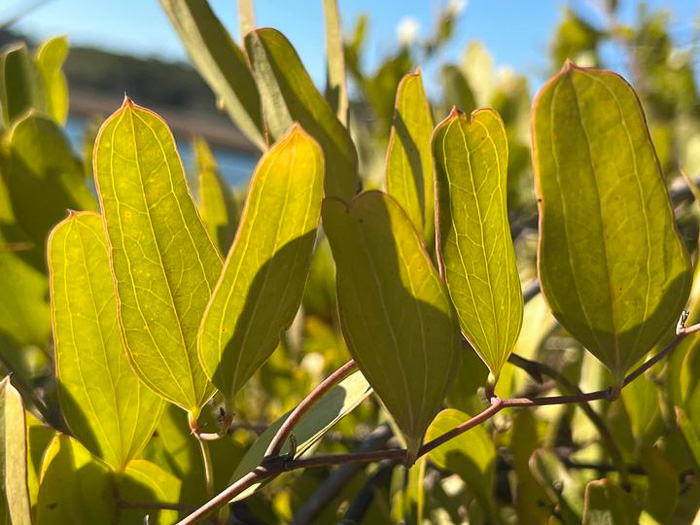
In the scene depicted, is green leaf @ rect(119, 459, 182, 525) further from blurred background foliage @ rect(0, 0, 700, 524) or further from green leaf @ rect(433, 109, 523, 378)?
green leaf @ rect(433, 109, 523, 378)

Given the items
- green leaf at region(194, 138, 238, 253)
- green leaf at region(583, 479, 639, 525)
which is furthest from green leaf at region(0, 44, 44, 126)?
green leaf at region(583, 479, 639, 525)

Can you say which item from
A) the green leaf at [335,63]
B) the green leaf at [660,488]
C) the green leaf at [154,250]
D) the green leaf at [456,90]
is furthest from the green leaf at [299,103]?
the green leaf at [456,90]

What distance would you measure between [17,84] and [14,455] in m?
0.41

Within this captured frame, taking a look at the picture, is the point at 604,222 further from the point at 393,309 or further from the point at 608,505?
the point at 608,505

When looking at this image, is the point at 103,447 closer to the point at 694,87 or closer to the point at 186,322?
the point at 186,322

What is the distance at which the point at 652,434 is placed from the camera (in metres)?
0.53

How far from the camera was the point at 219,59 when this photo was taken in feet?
1.65

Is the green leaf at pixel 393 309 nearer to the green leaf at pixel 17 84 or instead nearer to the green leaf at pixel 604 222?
the green leaf at pixel 604 222

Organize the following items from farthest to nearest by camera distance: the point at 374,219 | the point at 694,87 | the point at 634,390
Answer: the point at 694,87 → the point at 634,390 → the point at 374,219

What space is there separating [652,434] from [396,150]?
0.28 metres

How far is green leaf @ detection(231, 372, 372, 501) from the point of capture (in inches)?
14.0

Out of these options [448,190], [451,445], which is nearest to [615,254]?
[448,190]

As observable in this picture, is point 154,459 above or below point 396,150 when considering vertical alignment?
below

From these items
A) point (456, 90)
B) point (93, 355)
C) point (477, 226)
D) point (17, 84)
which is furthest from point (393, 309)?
point (456, 90)
